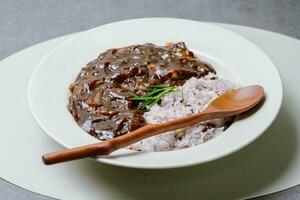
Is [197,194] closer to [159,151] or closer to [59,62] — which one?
[159,151]

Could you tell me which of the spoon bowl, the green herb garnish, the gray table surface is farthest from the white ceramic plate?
Answer: the gray table surface

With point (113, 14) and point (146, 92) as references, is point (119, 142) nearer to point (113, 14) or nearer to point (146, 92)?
point (146, 92)

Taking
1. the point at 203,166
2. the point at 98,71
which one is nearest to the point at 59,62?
the point at 98,71

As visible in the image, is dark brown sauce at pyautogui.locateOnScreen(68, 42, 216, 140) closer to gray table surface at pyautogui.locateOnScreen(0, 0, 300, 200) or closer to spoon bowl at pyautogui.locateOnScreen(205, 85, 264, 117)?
spoon bowl at pyautogui.locateOnScreen(205, 85, 264, 117)

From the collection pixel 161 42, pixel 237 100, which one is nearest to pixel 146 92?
pixel 237 100

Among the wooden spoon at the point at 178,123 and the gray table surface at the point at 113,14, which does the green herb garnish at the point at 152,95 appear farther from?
the gray table surface at the point at 113,14

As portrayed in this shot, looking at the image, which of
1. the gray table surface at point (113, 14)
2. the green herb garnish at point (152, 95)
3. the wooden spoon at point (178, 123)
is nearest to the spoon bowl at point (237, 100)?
the wooden spoon at point (178, 123)
